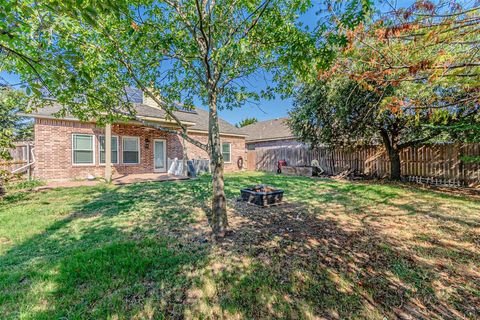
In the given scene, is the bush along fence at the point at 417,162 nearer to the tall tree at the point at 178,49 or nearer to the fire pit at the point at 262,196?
the fire pit at the point at 262,196

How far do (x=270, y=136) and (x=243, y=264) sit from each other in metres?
19.6

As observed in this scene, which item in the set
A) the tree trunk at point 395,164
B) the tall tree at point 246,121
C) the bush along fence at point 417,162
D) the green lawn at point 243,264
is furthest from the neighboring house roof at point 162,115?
the tall tree at point 246,121

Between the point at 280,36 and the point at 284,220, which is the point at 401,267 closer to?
the point at 284,220

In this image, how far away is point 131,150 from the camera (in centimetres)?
1152

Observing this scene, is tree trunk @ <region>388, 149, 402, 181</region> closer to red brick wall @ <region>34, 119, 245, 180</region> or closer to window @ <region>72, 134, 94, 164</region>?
red brick wall @ <region>34, 119, 245, 180</region>

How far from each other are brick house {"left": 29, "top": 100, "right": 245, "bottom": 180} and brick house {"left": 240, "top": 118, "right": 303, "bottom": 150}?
8.78 m

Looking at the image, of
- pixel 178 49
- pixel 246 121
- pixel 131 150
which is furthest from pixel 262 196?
pixel 246 121

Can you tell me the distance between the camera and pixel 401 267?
2.73 metres

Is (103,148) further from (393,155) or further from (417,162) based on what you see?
(417,162)

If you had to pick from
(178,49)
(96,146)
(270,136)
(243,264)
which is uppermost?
(270,136)

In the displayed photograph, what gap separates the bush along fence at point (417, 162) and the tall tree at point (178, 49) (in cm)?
627

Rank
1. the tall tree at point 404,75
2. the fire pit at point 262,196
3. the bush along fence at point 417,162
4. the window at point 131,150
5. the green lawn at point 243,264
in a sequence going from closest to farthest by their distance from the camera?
the green lawn at point 243,264 → the tall tree at point 404,75 → the fire pit at point 262,196 → the bush along fence at point 417,162 → the window at point 131,150

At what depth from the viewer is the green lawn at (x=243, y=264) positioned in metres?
2.08

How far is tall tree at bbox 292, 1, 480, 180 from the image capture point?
2973 mm
